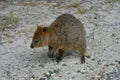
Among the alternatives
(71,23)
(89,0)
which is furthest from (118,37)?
(89,0)

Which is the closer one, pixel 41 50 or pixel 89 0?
pixel 41 50

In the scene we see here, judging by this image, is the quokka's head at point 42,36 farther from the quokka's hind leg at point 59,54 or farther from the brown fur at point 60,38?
the quokka's hind leg at point 59,54

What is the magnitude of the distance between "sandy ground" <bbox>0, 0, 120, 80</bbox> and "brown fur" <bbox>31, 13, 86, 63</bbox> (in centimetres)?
23

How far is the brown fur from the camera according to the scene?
7.60 meters

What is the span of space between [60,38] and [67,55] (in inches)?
21.9

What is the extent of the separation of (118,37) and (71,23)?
1582 mm

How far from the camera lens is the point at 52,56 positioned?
25.5 ft

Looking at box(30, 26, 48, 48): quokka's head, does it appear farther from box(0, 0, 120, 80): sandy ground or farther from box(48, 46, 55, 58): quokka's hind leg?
box(0, 0, 120, 80): sandy ground

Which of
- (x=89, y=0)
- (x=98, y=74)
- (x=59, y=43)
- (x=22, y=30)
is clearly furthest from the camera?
(x=89, y=0)

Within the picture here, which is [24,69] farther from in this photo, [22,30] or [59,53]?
[22,30]

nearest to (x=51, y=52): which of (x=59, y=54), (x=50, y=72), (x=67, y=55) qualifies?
(x=59, y=54)

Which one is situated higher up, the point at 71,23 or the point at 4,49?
the point at 71,23

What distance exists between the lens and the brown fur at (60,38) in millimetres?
7598

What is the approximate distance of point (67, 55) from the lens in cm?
803
